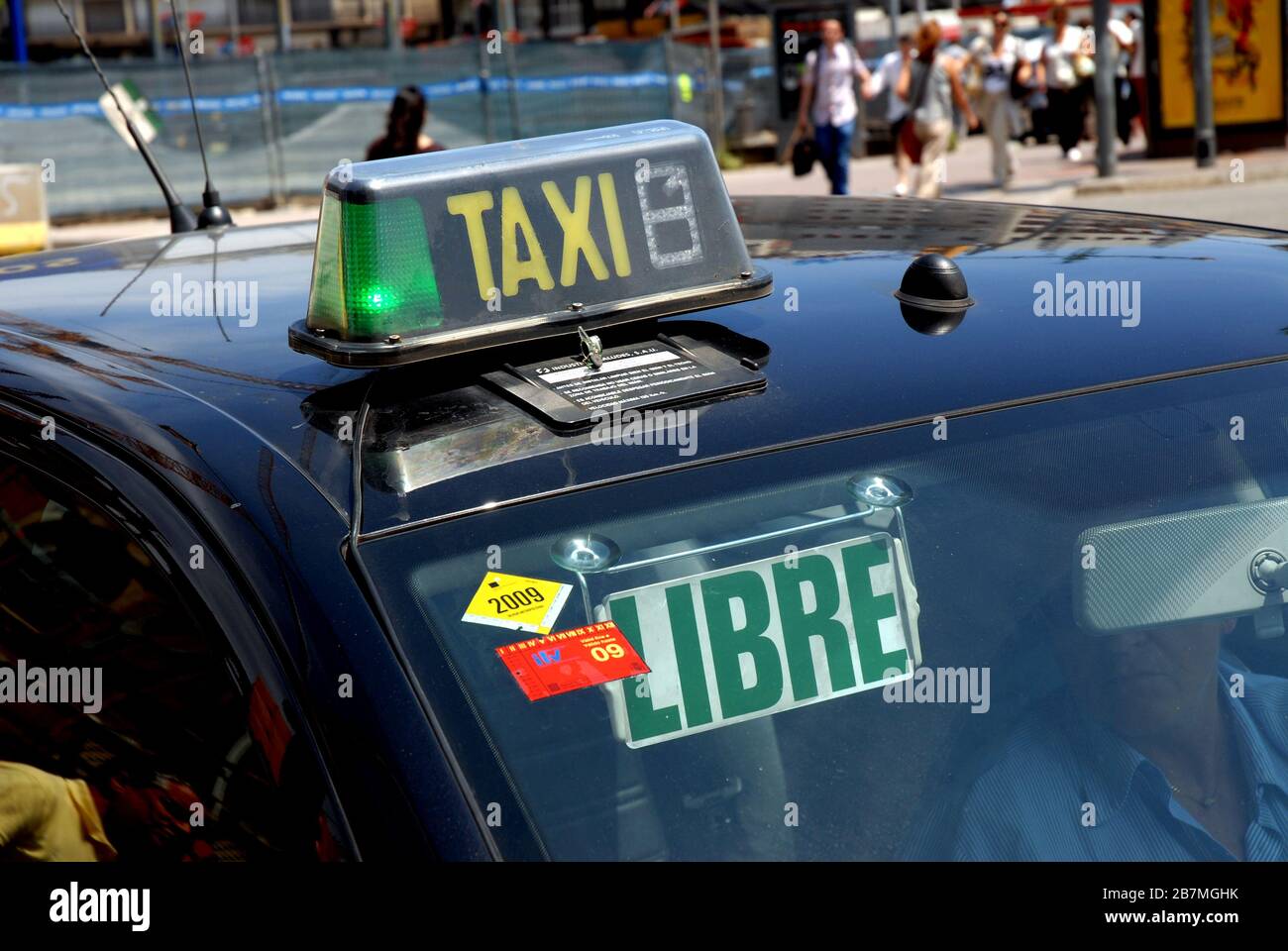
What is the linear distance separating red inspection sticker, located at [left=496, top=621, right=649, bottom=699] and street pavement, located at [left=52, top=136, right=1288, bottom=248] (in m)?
9.18

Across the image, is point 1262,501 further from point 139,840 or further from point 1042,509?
point 139,840

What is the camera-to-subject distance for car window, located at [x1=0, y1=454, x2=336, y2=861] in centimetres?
141

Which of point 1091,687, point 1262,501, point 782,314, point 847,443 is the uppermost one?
point 782,314

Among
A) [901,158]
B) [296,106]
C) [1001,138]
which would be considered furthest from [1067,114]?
[296,106]

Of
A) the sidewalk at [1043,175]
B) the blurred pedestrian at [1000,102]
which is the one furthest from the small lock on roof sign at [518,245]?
the blurred pedestrian at [1000,102]

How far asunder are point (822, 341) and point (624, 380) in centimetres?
25

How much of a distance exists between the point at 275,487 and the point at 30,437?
48cm

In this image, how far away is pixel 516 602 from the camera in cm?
144

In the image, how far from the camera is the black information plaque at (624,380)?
5.05ft

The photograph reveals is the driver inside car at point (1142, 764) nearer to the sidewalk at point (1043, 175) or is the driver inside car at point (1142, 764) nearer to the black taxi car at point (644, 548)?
the black taxi car at point (644, 548)

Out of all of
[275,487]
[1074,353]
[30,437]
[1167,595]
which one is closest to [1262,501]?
[1167,595]

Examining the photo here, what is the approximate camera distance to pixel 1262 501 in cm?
175

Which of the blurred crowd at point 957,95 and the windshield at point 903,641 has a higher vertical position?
the blurred crowd at point 957,95

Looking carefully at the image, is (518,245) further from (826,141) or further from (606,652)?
(826,141)
